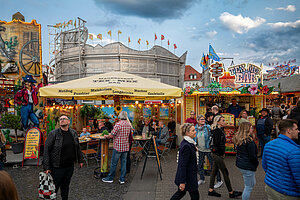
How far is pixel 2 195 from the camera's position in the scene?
4.06 ft

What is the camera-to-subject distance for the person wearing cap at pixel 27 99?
884cm

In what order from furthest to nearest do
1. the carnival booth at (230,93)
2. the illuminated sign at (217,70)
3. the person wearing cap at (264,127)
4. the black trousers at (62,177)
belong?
1. the illuminated sign at (217,70)
2. the carnival booth at (230,93)
3. the person wearing cap at (264,127)
4. the black trousers at (62,177)

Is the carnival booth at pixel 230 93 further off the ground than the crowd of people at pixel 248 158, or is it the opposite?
the carnival booth at pixel 230 93

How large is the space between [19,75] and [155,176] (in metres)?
7.79

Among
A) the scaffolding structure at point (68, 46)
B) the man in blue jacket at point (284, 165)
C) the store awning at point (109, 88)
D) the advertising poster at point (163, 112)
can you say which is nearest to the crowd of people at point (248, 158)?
the man in blue jacket at point (284, 165)

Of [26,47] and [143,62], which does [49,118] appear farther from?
[143,62]

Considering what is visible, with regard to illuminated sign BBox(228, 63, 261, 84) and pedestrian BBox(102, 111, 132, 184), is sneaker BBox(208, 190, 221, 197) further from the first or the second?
illuminated sign BBox(228, 63, 261, 84)

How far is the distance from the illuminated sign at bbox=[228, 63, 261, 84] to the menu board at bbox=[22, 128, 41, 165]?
28.8 ft

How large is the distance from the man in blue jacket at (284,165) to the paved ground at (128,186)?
2.32 m

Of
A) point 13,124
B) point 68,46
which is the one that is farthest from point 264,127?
point 68,46

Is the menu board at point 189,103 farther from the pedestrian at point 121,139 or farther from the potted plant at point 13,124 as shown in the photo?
the potted plant at point 13,124

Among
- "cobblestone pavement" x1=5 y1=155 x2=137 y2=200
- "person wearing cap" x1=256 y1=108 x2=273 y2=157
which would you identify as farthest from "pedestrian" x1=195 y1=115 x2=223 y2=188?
"person wearing cap" x1=256 y1=108 x2=273 y2=157

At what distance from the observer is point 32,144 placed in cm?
750

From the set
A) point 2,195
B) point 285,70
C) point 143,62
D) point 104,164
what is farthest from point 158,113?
point 285,70
